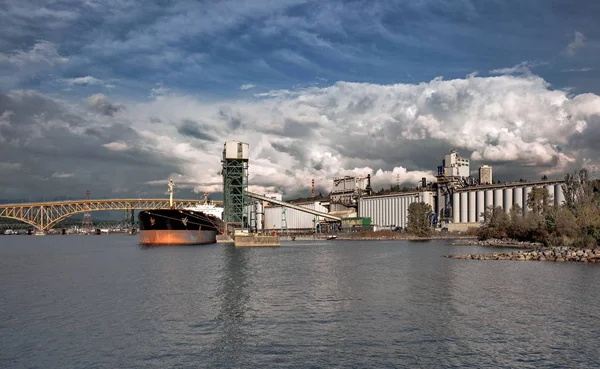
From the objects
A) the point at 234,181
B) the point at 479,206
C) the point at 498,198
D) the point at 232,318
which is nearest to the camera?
the point at 232,318

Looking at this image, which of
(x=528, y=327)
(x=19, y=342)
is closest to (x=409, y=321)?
(x=528, y=327)

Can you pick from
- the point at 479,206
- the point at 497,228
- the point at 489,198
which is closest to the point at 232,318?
the point at 497,228

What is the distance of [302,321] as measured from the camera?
2877cm

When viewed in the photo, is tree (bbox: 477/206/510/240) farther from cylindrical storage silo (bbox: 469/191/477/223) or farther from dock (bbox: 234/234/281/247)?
cylindrical storage silo (bbox: 469/191/477/223)

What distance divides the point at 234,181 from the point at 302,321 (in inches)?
4930

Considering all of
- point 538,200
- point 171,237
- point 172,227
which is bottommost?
point 171,237

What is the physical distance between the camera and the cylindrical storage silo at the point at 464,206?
192 metres

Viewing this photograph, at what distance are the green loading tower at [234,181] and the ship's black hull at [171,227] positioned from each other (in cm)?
3044

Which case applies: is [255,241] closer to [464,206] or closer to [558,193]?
[558,193]

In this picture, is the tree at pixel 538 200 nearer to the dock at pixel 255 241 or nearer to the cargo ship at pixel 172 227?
the dock at pixel 255 241

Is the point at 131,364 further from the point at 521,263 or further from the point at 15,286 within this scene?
the point at 521,263

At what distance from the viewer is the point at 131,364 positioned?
21.3 metres

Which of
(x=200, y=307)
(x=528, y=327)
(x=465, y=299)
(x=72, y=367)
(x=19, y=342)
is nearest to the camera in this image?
(x=72, y=367)

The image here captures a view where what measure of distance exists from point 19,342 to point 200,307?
36.0 feet
